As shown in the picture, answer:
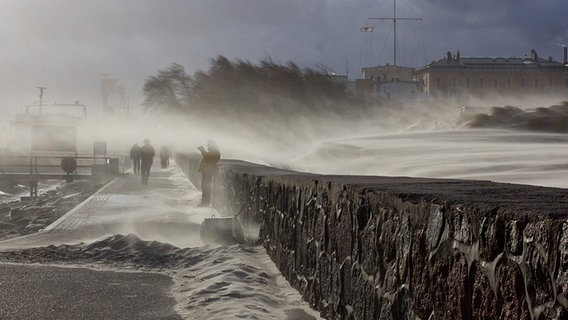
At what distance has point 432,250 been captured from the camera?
17.6 feet

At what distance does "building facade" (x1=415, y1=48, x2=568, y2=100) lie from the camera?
99.1m

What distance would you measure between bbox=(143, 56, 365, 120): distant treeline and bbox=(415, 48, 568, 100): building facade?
69.3ft

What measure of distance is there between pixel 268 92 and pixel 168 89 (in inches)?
1273

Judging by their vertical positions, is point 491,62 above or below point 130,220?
above

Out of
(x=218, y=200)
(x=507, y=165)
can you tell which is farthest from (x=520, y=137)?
(x=218, y=200)

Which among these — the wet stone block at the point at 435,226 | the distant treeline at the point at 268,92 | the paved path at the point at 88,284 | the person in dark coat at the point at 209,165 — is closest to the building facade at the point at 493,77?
the distant treeline at the point at 268,92

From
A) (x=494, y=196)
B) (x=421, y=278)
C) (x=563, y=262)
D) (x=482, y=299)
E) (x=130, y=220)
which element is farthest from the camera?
(x=130, y=220)

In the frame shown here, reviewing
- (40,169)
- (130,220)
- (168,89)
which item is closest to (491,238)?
(130,220)

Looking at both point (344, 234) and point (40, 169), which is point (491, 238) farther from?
point (40, 169)

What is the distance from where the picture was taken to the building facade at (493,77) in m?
99.1

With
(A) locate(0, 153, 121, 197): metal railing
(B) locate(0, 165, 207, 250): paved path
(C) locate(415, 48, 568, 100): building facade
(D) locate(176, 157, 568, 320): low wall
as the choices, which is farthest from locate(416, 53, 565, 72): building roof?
(D) locate(176, 157, 568, 320): low wall

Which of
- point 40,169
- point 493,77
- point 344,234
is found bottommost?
point 344,234

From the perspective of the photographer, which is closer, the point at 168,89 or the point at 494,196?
the point at 494,196

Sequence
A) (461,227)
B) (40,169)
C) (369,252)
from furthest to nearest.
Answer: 1. (40,169)
2. (369,252)
3. (461,227)
